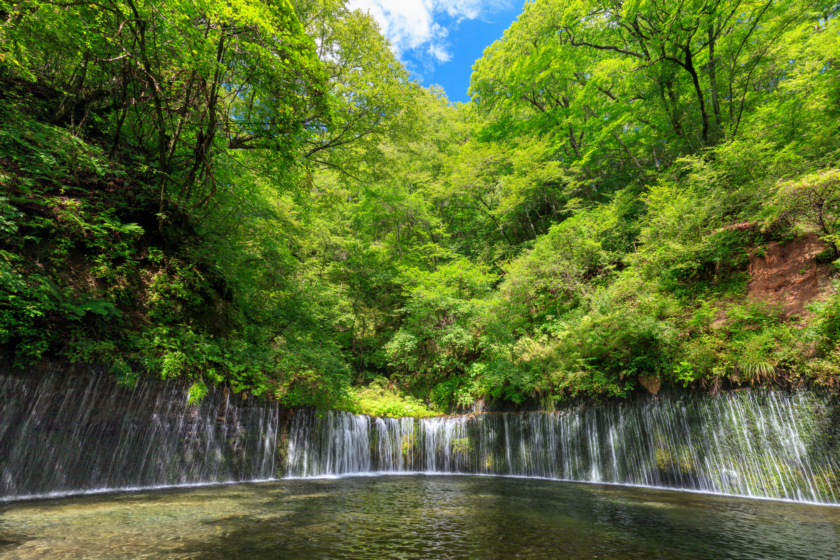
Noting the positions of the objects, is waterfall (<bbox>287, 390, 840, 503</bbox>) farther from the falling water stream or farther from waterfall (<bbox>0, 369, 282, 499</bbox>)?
waterfall (<bbox>0, 369, 282, 499</bbox>)

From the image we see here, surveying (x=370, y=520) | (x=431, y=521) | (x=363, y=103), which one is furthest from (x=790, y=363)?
(x=363, y=103)

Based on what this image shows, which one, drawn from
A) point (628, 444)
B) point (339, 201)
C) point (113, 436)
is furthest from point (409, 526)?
point (339, 201)

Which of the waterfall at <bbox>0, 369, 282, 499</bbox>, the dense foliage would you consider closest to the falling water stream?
the waterfall at <bbox>0, 369, 282, 499</bbox>

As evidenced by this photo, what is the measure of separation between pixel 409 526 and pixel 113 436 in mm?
5749

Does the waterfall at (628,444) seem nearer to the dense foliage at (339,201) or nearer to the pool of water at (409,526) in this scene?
the dense foliage at (339,201)

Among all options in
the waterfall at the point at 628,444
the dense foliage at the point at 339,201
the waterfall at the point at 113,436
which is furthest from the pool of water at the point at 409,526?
the dense foliage at the point at 339,201

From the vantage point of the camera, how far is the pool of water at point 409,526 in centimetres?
322

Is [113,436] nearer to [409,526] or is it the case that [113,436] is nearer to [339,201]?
[409,526]

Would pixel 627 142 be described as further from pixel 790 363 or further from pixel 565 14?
pixel 790 363

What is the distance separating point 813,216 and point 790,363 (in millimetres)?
3304

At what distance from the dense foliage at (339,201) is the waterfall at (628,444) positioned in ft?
1.97

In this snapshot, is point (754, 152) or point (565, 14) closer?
point (754, 152)

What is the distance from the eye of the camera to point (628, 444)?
8.05 m

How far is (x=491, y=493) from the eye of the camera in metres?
6.64
